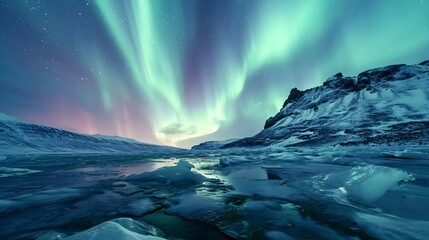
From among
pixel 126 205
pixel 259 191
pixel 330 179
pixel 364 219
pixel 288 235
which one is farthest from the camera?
pixel 330 179

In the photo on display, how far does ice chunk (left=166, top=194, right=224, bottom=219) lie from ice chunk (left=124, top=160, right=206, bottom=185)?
9.32 ft

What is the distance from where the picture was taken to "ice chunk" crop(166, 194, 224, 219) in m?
4.80

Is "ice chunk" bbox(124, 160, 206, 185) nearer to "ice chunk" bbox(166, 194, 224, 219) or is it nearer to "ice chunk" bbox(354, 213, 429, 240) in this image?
"ice chunk" bbox(166, 194, 224, 219)

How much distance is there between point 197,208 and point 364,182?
16.2 feet

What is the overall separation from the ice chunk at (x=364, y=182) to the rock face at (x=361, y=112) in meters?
52.1

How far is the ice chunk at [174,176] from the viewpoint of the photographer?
923cm

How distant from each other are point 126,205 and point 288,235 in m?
4.10

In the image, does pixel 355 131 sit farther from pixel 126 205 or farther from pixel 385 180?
pixel 126 205

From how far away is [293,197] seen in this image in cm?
627

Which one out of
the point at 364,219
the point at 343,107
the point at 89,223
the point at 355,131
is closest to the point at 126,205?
the point at 89,223

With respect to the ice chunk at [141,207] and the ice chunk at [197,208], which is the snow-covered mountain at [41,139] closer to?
the ice chunk at [141,207]

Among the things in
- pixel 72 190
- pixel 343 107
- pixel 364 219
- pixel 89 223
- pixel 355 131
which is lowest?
pixel 364 219

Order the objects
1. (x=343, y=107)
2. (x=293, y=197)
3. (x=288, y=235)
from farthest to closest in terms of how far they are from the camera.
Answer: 1. (x=343, y=107)
2. (x=293, y=197)
3. (x=288, y=235)

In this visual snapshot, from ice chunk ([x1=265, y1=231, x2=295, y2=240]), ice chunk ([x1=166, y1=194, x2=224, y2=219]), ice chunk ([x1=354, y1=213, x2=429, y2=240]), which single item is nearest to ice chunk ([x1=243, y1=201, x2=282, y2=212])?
ice chunk ([x1=166, y1=194, x2=224, y2=219])
